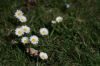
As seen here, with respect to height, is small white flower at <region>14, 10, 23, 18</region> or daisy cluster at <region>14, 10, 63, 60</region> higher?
small white flower at <region>14, 10, 23, 18</region>

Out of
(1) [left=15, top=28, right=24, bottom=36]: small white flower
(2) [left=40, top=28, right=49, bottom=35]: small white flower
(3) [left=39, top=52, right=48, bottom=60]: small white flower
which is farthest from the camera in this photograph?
(2) [left=40, top=28, right=49, bottom=35]: small white flower

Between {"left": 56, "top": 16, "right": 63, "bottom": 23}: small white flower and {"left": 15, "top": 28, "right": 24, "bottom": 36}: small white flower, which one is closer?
{"left": 15, "top": 28, "right": 24, "bottom": 36}: small white flower

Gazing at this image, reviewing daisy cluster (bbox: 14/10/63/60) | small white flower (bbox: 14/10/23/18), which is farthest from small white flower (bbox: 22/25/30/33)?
small white flower (bbox: 14/10/23/18)

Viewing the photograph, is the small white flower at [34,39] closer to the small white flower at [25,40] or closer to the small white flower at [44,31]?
the small white flower at [25,40]

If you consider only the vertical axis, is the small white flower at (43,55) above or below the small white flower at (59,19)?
below

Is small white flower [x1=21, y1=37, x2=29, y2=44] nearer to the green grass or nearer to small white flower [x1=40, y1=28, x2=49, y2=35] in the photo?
the green grass

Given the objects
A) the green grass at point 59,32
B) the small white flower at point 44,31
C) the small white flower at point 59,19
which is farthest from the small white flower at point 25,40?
the small white flower at point 59,19

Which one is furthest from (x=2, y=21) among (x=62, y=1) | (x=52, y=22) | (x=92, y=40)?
(x=92, y=40)

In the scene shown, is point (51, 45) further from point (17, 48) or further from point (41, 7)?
point (41, 7)
